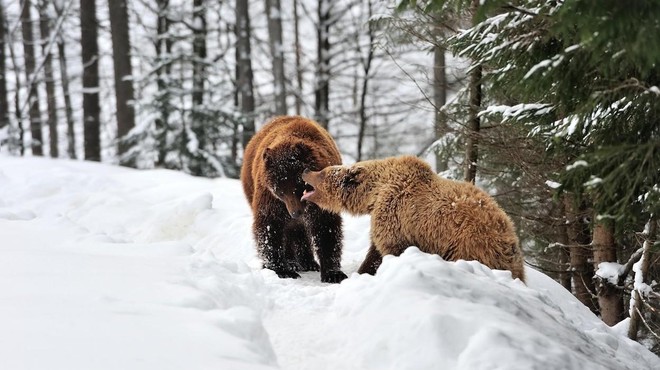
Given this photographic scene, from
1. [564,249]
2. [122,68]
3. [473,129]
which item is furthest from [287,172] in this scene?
[122,68]

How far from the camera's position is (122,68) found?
1559 cm

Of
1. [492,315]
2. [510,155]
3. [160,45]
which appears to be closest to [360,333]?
[492,315]

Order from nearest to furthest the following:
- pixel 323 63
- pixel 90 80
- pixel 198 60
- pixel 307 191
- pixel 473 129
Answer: pixel 307 191
pixel 473 129
pixel 198 60
pixel 90 80
pixel 323 63

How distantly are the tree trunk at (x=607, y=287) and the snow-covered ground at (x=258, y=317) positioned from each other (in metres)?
1.03

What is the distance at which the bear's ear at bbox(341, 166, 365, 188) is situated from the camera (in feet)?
18.9

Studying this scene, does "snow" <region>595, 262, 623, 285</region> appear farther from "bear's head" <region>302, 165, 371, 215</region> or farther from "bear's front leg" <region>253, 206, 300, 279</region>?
"bear's front leg" <region>253, 206, 300, 279</region>

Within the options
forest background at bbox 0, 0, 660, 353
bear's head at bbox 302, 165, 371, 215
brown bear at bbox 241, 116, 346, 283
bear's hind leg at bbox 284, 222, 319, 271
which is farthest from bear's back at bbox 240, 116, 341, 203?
forest background at bbox 0, 0, 660, 353

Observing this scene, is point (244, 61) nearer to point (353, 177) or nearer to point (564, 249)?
point (564, 249)

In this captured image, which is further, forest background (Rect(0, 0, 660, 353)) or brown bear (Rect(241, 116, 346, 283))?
brown bear (Rect(241, 116, 346, 283))

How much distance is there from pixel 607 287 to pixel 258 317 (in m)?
4.54

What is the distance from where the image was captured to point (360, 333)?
350 cm

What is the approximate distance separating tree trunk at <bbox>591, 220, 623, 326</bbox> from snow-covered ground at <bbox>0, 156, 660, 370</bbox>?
1031 mm

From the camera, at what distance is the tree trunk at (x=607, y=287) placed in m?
6.38

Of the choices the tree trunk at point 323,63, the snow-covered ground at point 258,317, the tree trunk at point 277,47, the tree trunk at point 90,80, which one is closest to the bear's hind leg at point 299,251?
the snow-covered ground at point 258,317
